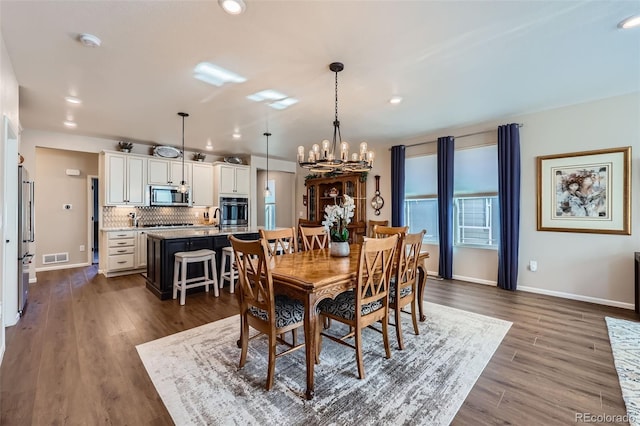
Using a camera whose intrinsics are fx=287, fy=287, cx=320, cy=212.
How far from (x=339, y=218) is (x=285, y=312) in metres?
1.13

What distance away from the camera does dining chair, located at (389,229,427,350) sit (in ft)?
8.09

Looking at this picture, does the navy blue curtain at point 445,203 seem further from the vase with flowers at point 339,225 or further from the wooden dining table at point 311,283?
the wooden dining table at point 311,283

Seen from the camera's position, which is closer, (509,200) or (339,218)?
(339,218)

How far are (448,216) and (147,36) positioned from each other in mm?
4607

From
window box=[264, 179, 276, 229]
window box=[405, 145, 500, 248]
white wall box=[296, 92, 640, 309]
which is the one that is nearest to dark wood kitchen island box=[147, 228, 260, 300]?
window box=[405, 145, 500, 248]

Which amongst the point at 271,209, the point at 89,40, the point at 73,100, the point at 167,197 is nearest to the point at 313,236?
the point at 89,40

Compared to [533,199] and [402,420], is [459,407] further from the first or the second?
[533,199]

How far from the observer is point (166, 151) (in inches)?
236

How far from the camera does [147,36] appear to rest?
7.52 ft

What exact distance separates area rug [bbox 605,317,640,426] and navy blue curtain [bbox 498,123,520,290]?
120 cm

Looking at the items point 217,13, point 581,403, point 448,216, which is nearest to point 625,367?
point 581,403

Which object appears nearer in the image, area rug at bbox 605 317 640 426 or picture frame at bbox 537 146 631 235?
area rug at bbox 605 317 640 426

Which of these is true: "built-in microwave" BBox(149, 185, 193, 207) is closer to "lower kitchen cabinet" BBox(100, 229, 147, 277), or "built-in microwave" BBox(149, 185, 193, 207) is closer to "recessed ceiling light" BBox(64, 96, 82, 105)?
"lower kitchen cabinet" BBox(100, 229, 147, 277)

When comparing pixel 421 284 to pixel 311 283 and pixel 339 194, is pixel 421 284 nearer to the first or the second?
pixel 311 283
